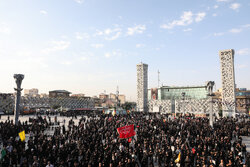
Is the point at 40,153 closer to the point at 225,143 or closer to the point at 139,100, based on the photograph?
the point at 225,143

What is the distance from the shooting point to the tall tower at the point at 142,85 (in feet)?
194

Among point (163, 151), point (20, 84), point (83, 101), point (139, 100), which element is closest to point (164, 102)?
point (139, 100)

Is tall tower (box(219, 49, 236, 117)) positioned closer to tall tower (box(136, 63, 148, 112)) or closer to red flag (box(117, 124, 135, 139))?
tall tower (box(136, 63, 148, 112))

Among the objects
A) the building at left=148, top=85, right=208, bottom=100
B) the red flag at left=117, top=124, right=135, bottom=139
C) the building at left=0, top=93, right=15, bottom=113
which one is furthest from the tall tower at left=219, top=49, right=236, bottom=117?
the building at left=0, top=93, right=15, bottom=113

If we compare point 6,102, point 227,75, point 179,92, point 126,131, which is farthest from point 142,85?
point 126,131

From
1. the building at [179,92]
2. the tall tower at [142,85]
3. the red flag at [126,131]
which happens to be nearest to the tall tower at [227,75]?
the tall tower at [142,85]

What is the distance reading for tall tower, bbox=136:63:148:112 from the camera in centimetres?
5909

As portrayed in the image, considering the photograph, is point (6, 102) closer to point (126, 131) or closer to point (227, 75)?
point (126, 131)

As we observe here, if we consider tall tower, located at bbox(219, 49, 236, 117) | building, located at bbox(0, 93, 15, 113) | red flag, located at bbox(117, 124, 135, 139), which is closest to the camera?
red flag, located at bbox(117, 124, 135, 139)

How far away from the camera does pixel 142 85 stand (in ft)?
194

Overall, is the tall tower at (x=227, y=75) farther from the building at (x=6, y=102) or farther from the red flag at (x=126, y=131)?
the building at (x=6, y=102)

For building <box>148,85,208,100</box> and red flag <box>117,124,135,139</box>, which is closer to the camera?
red flag <box>117,124,135,139</box>

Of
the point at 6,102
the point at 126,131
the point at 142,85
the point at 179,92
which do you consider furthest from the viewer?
the point at 179,92

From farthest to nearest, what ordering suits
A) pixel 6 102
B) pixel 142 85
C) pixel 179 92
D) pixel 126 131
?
pixel 179 92 → pixel 142 85 → pixel 6 102 → pixel 126 131
